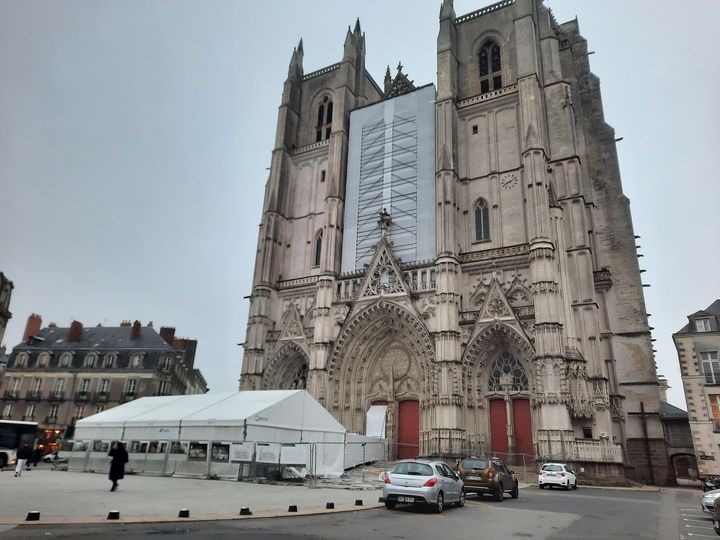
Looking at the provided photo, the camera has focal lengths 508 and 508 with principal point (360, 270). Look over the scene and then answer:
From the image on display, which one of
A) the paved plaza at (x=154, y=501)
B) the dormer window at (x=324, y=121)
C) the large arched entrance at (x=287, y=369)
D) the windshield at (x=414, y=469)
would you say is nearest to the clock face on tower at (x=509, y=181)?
the dormer window at (x=324, y=121)

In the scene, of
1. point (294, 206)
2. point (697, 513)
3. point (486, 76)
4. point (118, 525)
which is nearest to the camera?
point (118, 525)

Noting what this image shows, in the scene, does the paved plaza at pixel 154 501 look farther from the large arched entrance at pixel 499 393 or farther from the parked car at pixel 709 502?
the large arched entrance at pixel 499 393

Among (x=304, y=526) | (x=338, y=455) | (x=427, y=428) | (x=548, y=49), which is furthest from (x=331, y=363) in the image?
(x=548, y=49)

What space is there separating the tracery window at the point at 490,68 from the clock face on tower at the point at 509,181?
608 cm

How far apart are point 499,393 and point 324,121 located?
2298cm

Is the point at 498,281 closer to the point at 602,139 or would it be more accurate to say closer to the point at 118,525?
the point at 602,139

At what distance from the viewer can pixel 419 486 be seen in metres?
10.1

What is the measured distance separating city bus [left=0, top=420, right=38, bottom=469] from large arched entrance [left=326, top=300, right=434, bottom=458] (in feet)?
47.6

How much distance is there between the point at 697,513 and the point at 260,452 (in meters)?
12.1

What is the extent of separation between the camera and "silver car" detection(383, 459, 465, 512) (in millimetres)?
10066

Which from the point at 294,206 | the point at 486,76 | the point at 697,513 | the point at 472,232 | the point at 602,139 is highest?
the point at 486,76

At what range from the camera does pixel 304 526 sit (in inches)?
301

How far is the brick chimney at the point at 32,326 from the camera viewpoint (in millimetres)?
44531

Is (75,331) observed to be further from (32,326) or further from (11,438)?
(11,438)
